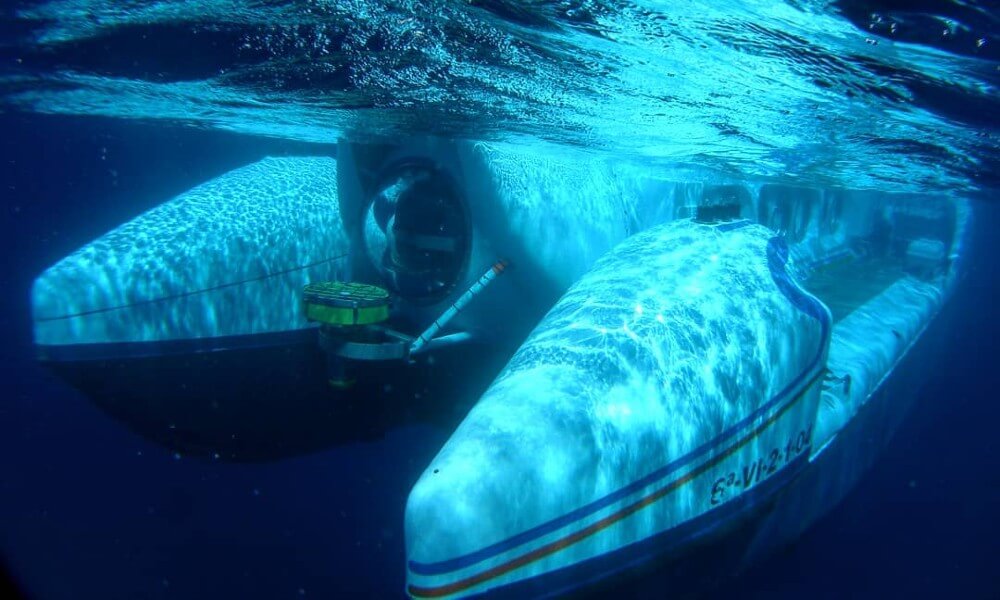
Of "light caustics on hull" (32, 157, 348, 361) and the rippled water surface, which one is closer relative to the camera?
the rippled water surface

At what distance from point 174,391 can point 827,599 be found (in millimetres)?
8425

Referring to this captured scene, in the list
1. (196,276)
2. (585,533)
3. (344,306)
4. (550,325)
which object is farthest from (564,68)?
(196,276)

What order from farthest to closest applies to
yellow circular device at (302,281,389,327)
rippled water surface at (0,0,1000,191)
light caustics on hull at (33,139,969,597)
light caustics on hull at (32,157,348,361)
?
1. light caustics on hull at (32,157,348,361)
2. yellow circular device at (302,281,389,327)
3. rippled water surface at (0,0,1000,191)
4. light caustics on hull at (33,139,969,597)

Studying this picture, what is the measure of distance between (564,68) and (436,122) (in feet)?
8.79

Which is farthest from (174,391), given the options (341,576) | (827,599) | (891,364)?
(827,599)

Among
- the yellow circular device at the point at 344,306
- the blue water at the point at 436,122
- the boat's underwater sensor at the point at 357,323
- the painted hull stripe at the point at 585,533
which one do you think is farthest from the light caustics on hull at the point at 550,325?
the yellow circular device at the point at 344,306

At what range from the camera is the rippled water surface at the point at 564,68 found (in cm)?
298

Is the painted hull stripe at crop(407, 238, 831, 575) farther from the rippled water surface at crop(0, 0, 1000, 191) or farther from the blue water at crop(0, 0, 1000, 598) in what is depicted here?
the rippled water surface at crop(0, 0, 1000, 191)

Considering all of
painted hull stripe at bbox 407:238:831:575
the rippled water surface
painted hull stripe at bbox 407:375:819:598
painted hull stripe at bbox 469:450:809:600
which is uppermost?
the rippled water surface

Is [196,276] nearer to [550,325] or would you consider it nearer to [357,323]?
[357,323]

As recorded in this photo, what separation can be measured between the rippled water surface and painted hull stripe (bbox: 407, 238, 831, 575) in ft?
4.74

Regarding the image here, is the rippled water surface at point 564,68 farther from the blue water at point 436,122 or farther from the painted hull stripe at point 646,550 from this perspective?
the painted hull stripe at point 646,550

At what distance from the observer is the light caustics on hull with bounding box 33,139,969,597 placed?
2250 millimetres

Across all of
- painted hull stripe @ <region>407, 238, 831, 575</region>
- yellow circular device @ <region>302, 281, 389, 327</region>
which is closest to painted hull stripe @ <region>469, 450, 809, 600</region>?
painted hull stripe @ <region>407, 238, 831, 575</region>
